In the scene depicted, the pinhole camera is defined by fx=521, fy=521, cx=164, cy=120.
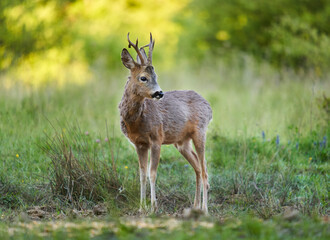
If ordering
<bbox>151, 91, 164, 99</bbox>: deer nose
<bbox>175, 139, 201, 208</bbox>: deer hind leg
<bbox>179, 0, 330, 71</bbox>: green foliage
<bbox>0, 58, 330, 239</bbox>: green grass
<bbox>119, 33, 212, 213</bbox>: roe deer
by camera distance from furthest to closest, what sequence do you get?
<bbox>179, 0, 330, 71</bbox>: green foliage
<bbox>175, 139, 201, 208</bbox>: deer hind leg
<bbox>119, 33, 212, 213</bbox>: roe deer
<bbox>151, 91, 164, 99</bbox>: deer nose
<bbox>0, 58, 330, 239</bbox>: green grass

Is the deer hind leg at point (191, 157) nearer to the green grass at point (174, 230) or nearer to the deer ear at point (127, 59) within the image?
the deer ear at point (127, 59)

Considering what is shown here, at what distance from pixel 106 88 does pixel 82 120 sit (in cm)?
404

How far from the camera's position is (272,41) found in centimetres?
1959

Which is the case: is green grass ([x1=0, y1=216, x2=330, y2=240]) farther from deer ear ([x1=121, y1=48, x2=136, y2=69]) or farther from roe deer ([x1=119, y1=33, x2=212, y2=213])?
deer ear ([x1=121, y1=48, x2=136, y2=69])

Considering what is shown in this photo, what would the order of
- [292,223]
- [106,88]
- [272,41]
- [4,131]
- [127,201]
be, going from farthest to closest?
[272,41], [106,88], [4,131], [127,201], [292,223]

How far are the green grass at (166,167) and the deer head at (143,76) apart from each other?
0.67 m

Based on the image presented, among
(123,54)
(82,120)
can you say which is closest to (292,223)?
(123,54)

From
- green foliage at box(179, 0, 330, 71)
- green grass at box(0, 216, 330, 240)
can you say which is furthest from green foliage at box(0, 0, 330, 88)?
green grass at box(0, 216, 330, 240)

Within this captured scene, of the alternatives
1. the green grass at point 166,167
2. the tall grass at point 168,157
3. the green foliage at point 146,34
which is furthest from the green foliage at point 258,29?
the green grass at point 166,167

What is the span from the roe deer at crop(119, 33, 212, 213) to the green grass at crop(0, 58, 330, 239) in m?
0.28

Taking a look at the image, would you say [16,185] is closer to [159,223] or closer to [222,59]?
[159,223]

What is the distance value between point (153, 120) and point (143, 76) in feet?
1.97

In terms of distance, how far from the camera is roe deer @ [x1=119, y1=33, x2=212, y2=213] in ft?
21.1

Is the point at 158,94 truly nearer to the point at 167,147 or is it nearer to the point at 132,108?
the point at 132,108
